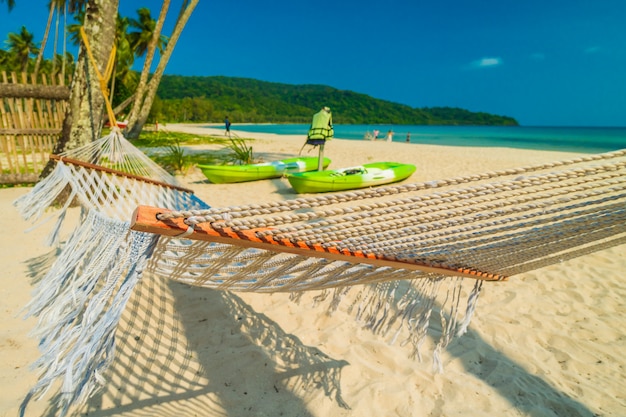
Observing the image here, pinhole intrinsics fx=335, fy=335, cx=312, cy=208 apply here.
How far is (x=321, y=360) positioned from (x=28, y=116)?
17.0 feet

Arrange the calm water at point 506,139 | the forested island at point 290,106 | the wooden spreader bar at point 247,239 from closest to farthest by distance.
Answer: the wooden spreader bar at point 247,239 < the calm water at point 506,139 < the forested island at point 290,106

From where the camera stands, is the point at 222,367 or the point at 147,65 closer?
the point at 222,367

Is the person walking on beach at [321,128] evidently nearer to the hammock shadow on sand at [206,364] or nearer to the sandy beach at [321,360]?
the sandy beach at [321,360]

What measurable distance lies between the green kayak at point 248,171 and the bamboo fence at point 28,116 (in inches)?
80.6

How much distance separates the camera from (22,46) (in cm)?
2730

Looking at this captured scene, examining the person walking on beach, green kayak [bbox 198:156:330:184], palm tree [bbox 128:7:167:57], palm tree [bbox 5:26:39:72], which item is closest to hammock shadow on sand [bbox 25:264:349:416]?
green kayak [bbox 198:156:330:184]

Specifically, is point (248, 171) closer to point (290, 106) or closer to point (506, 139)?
point (506, 139)

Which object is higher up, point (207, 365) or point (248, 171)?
point (248, 171)

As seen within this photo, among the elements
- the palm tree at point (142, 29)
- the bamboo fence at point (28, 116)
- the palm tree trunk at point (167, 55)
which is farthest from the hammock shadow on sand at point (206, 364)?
the palm tree at point (142, 29)

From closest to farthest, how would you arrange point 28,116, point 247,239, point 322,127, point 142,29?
point 247,239
point 28,116
point 322,127
point 142,29

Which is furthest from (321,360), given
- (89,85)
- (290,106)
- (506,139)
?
(290,106)

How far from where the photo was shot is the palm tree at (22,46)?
2703 cm

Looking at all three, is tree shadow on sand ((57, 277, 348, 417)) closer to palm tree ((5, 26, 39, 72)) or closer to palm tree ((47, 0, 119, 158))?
palm tree ((47, 0, 119, 158))

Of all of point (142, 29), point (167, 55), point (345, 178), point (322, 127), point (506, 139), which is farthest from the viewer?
point (506, 139)
